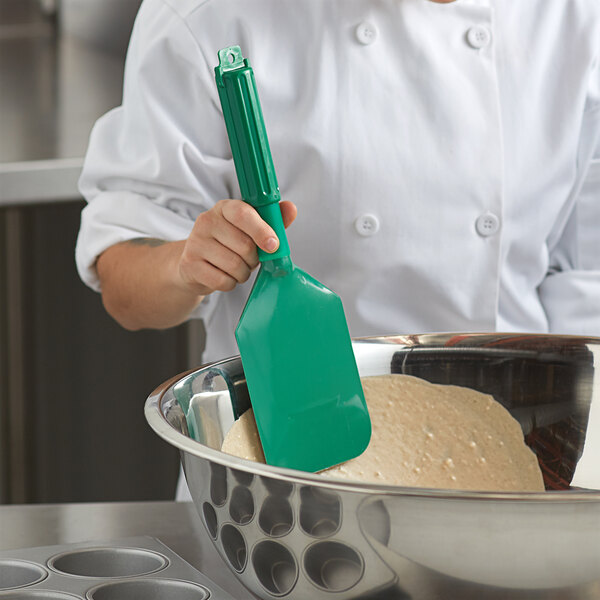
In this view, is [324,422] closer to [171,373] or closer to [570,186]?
[570,186]

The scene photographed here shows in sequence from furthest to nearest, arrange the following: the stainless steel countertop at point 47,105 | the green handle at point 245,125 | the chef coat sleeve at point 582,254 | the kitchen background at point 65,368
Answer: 1. the kitchen background at point 65,368
2. the stainless steel countertop at point 47,105
3. the chef coat sleeve at point 582,254
4. the green handle at point 245,125

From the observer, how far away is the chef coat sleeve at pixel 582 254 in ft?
2.80

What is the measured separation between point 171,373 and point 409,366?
96 cm

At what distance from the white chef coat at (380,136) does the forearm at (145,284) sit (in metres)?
0.02

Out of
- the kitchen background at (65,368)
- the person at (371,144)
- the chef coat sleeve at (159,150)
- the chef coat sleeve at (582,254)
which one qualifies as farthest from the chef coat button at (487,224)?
the kitchen background at (65,368)

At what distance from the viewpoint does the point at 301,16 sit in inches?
30.3

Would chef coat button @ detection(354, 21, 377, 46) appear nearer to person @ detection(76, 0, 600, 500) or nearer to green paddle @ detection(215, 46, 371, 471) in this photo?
person @ detection(76, 0, 600, 500)

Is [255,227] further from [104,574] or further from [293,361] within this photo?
[104,574]

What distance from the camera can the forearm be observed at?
73cm

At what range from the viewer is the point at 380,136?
782 millimetres

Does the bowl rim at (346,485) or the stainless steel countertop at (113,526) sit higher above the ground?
the bowl rim at (346,485)

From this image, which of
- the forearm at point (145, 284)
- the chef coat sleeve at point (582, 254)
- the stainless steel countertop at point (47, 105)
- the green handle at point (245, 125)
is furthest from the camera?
the stainless steel countertop at point (47, 105)

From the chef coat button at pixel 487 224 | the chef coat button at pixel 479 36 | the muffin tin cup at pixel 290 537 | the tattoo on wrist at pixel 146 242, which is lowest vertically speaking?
the muffin tin cup at pixel 290 537

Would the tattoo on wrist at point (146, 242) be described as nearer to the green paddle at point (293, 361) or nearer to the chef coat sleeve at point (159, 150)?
the chef coat sleeve at point (159, 150)
